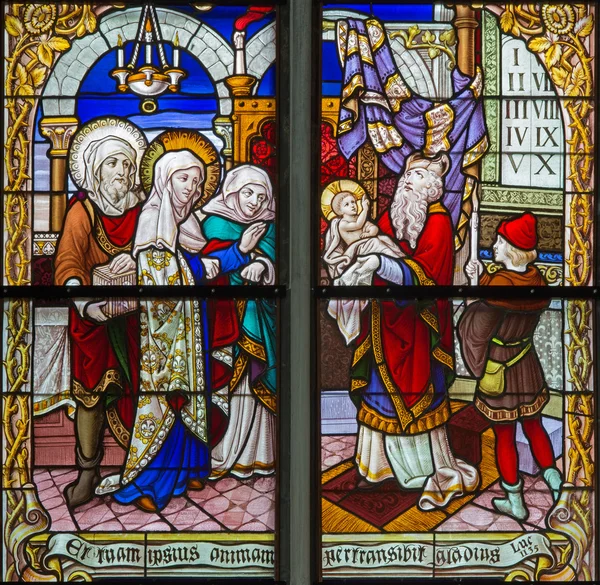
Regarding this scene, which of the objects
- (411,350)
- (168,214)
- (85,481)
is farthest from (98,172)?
Result: (411,350)

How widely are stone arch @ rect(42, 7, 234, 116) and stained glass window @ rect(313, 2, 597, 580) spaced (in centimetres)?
43

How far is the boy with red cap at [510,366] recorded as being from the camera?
3.75m

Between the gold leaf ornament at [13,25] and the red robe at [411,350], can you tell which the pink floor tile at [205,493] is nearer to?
the red robe at [411,350]

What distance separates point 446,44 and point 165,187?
1.30 m

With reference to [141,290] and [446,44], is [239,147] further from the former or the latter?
[446,44]

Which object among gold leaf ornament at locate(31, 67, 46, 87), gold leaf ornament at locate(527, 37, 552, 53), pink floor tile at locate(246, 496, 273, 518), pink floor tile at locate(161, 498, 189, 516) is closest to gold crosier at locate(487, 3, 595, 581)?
gold leaf ornament at locate(527, 37, 552, 53)

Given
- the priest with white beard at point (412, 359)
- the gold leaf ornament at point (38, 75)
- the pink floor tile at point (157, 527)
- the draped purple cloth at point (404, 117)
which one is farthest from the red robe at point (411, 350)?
the gold leaf ornament at point (38, 75)

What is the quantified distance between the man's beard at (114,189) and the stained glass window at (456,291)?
785mm

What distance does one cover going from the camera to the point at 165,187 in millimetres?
3816

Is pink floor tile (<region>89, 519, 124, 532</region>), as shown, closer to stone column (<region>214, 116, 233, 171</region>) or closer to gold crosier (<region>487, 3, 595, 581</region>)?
stone column (<region>214, 116, 233, 171</region>)

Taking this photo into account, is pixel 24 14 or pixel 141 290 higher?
pixel 24 14

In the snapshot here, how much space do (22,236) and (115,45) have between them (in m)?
0.87

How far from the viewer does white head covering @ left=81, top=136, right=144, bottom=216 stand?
3803 millimetres

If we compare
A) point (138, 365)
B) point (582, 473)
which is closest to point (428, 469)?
point (582, 473)
